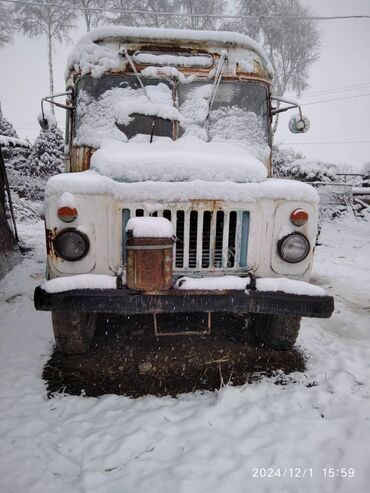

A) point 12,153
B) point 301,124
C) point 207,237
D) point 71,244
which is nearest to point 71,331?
point 71,244

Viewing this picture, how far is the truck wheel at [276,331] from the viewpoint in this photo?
3293mm

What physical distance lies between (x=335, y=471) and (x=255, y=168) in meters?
2.21

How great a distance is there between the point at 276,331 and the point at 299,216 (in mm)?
1157

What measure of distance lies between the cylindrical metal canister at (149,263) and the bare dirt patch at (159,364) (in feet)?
3.11

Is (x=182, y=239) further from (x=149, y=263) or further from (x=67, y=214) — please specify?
(x=67, y=214)

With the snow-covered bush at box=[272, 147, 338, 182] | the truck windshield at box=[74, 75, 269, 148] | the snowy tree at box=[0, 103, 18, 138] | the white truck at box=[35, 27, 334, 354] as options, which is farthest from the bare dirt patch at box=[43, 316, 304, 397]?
the snowy tree at box=[0, 103, 18, 138]

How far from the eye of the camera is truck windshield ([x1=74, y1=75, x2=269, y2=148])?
3580mm

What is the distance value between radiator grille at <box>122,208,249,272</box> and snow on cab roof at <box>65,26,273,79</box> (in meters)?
1.87

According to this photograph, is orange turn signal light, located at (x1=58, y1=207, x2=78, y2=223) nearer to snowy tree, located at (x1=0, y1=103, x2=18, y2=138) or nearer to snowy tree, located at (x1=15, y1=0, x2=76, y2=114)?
snowy tree, located at (x1=0, y1=103, x2=18, y2=138)

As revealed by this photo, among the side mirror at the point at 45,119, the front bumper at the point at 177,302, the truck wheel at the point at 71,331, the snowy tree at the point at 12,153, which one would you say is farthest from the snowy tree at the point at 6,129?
the front bumper at the point at 177,302

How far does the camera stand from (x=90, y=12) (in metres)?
21.3

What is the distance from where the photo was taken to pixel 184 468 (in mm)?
2115

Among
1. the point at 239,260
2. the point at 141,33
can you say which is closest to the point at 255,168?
the point at 239,260

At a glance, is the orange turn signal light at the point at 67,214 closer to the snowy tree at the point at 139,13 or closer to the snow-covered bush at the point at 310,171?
the snow-covered bush at the point at 310,171
